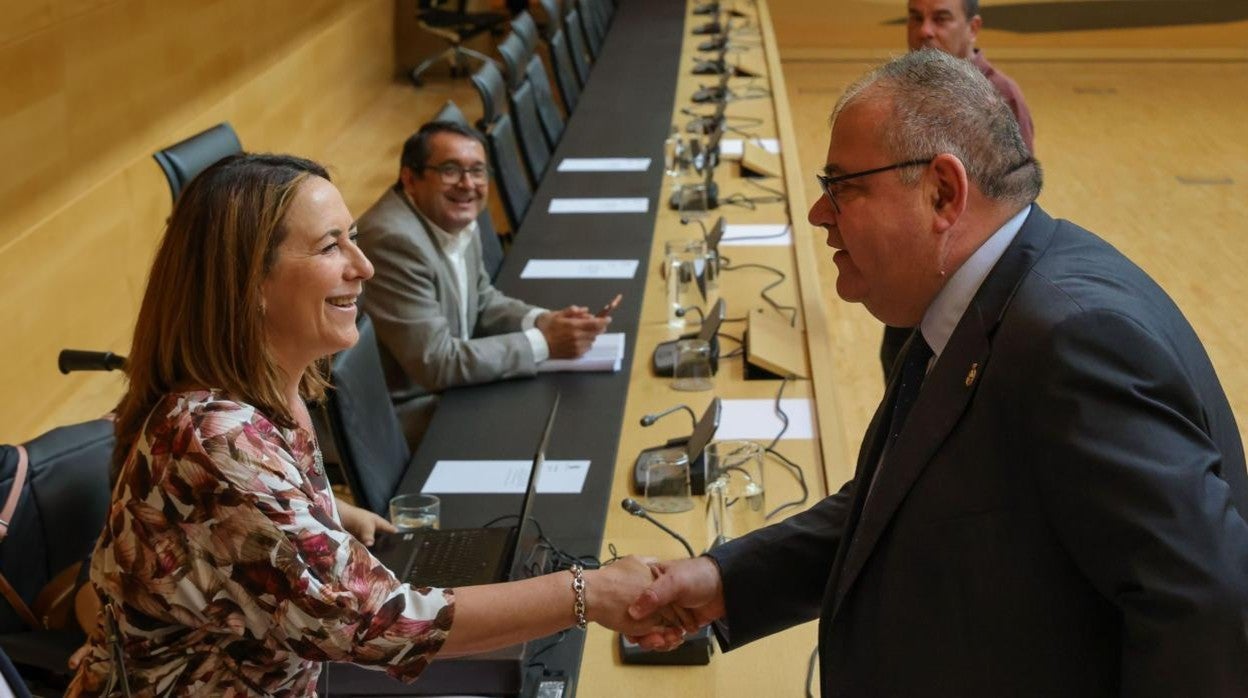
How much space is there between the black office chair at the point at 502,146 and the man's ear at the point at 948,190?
405 cm

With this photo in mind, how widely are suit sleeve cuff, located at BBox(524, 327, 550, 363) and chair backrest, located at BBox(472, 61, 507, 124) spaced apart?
2393 millimetres

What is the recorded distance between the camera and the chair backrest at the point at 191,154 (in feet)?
14.1

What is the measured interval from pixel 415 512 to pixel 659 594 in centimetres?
87

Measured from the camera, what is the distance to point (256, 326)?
189 cm

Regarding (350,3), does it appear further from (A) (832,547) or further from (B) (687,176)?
(A) (832,547)

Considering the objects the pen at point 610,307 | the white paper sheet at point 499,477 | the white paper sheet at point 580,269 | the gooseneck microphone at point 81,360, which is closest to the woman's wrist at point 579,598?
the white paper sheet at point 499,477

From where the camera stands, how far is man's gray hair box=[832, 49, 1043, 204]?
1.62 meters

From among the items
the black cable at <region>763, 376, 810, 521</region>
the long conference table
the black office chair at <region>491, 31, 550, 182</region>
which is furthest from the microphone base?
the black office chair at <region>491, 31, 550, 182</region>

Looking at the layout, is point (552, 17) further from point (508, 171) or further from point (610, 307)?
point (610, 307)

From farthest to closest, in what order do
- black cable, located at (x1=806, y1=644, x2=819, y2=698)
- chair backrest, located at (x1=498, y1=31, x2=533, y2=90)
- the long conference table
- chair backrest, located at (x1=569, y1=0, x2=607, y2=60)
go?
chair backrest, located at (x1=569, y1=0, x2=607, y2=60), chair backrest, located at (x1=498, y1=31, x2=533, y2=90), the long conference table, black cable, located at (x1=806, y1=644, x2=819, y2=698)

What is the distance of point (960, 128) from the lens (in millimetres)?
1620

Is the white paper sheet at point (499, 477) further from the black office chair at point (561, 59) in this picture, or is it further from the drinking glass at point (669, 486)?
the black office chair at point (561, 59)

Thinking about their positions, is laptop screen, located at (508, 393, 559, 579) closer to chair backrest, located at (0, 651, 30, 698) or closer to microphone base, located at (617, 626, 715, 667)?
microphone base, located at (617, 626, 715, 667)

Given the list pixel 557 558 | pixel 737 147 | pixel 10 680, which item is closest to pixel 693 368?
pixel 557 558
